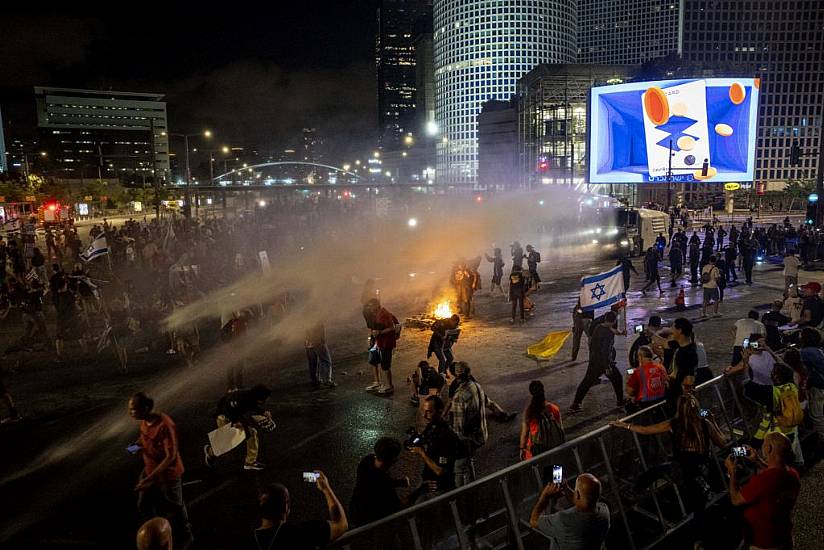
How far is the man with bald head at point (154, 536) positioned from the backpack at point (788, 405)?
19.7 feet

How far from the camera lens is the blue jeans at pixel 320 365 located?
1030 centimetres

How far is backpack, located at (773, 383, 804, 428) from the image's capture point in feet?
20.8

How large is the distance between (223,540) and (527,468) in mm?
3034

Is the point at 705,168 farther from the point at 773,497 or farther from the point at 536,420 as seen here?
the point at 773,497

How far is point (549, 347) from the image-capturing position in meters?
11.7

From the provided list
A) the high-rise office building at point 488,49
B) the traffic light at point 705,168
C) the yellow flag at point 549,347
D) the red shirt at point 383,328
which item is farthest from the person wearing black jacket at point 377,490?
the high-rise office building at point 488,49

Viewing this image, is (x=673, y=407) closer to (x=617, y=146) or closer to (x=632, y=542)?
(x=632, y=542)

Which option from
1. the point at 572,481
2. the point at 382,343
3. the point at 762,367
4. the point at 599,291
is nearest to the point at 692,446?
the point at 572,481

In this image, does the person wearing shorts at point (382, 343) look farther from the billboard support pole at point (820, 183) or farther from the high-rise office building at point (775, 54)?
the high-rise office building at point (775, 54)

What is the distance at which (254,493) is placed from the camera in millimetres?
6750

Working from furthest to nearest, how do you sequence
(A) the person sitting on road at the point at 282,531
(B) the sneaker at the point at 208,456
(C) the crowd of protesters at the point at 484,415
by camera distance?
(B) the sneaker at the point at 208,456, (C) the crowd of protesters at the point at 484,415, (A) the person sitting on road at the point at 282,531

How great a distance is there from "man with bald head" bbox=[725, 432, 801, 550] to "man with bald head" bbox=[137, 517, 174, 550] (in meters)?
3.82

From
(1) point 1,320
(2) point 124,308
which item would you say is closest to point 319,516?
(2) point 124,308

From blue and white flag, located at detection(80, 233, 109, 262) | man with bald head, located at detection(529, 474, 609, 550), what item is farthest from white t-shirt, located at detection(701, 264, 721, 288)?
blue and white flag, located at detection(80, 233, 109, 262)
